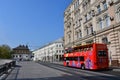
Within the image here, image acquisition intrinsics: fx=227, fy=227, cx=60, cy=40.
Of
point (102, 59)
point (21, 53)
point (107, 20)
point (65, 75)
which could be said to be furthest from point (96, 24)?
point (21, 53)

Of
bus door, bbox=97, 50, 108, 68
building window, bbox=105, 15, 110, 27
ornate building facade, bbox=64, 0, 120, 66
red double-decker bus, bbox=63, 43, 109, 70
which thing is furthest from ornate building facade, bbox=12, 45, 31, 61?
bus door, bbox=97, 50, 108, 68

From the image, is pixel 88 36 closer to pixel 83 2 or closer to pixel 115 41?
pixel 83 2

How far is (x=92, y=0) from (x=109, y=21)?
1050cm

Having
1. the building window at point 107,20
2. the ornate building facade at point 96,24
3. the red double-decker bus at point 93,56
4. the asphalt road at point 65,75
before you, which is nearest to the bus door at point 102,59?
the red double-decker bus at point 93,56

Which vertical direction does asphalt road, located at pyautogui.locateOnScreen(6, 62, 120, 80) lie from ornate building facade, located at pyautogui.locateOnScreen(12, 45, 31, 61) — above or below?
below

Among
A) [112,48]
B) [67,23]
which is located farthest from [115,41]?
[67,23]

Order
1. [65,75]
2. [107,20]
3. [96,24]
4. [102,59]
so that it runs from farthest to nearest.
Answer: [96,24], [107,20], [102,59], [65,75]

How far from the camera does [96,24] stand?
1966 inches

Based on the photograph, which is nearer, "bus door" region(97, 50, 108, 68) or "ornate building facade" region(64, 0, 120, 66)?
"bus door" region(97, 50, 108, 68)

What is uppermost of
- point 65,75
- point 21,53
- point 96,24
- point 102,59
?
point 96,24

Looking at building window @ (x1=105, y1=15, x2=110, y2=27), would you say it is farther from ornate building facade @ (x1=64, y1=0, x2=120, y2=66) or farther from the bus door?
the bus door

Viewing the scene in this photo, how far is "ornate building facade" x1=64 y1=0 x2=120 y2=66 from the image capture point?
4084 centimetres

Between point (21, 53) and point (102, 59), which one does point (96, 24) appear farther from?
point (21, 53)

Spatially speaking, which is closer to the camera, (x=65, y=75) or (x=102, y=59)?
(x=65, y=75)
